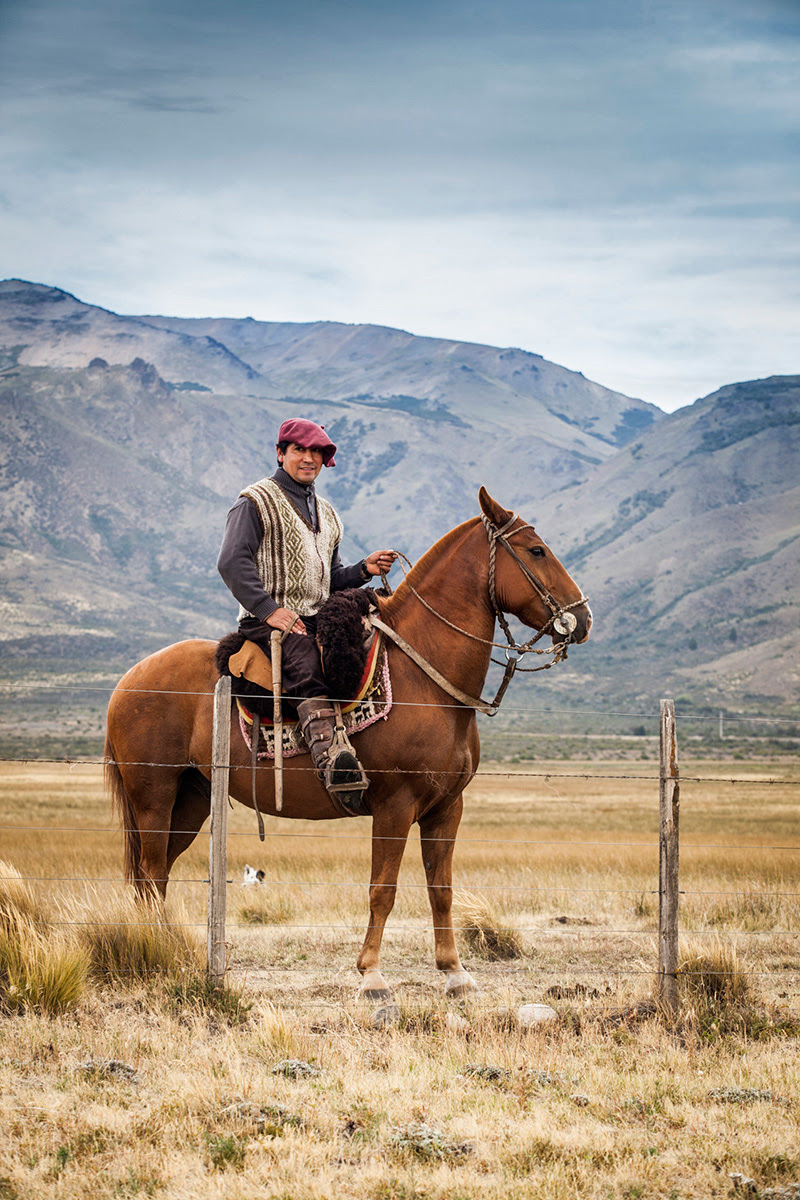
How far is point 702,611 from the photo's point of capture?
17050 centimetres

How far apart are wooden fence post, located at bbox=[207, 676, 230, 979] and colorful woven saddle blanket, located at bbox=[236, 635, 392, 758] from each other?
329 mm

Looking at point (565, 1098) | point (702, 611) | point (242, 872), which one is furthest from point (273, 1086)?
point (702, 611)

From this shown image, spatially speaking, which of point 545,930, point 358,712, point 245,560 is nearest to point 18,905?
point 358,712

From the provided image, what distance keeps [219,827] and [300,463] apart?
2.54 meters

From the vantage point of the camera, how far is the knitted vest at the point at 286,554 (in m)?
7.68

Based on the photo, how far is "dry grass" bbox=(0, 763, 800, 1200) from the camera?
4738mm

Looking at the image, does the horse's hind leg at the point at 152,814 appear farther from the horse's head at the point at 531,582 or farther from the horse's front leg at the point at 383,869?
the horse's head at the point at 531,582

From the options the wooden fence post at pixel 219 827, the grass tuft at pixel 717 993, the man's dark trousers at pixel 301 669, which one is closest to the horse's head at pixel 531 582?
the man's dark trousers at pixel 301 669

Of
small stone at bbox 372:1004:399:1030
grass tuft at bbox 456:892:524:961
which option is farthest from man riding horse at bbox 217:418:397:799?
grass tuft at bbox 456:892:524:961

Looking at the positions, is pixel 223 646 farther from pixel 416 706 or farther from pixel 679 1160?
pixel 679 1160

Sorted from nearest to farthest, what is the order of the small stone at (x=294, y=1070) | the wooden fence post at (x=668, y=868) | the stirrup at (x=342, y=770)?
the small stone at (x=294, y=1070)
the stirrup at (x=342, y=770)
the wooden fence post at (x=668, y=868)

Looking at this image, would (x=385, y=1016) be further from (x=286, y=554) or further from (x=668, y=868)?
(x=286, y=554)

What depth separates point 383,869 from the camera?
735 centimetres

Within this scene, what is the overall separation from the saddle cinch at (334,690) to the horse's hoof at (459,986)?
128 centimetres
